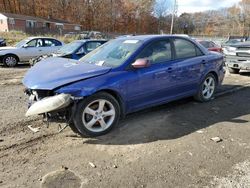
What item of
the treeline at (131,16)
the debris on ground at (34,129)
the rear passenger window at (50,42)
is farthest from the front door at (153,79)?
the treeline at (131,16)

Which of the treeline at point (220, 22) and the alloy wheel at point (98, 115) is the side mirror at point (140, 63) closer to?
the alloy wheel at point (98, 115)

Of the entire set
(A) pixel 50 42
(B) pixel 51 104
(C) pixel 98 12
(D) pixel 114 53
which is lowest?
(B) pixel 51 104

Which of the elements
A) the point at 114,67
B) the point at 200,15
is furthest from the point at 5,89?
the point at 200,15

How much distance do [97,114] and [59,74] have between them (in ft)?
2.91

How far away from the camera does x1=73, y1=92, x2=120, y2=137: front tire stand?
4.03 m

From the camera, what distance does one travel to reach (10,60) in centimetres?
1331

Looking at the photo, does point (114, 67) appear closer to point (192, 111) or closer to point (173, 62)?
point (173, 62)

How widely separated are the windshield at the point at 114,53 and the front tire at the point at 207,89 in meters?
2.12

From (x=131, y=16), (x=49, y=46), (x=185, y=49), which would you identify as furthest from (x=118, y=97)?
(x=131, y=16)

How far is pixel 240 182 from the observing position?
10.3 feet

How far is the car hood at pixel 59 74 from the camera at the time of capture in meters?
3.95

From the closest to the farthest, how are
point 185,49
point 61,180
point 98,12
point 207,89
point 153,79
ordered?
1. point 61,180
2. point 153,79
3. point 185,49
4. point 207,89
5. point 98,12

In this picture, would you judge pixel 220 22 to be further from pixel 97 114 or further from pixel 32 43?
pixel 97 114

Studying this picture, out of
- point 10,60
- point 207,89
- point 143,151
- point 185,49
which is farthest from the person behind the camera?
point 10,60
